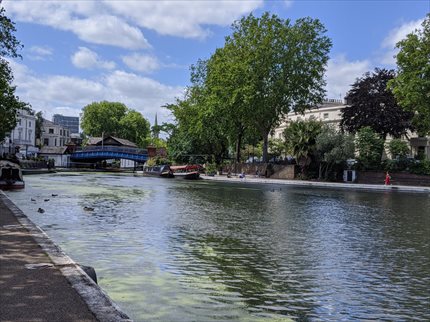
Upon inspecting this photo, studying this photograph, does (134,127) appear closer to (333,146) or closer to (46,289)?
(333,146)

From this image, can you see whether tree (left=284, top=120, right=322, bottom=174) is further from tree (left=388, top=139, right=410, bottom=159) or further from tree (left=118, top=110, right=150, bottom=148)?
tree (left=118, top=110, right=150, bottom=148)

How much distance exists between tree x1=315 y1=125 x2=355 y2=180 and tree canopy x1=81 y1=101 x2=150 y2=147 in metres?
89.0

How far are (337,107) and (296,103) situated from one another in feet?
91.8

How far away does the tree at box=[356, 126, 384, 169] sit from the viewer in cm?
5275

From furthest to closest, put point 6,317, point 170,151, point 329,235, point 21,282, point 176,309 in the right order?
point 170,151 → point 329,235 → point 176,309 → point 21,282 → point 6,317

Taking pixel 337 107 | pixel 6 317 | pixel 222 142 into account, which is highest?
pixel 337 107

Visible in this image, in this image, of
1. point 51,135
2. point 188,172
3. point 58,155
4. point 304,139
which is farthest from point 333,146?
point 51,135

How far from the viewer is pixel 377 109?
60.4m

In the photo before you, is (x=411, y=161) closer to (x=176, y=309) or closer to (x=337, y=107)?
(x=337, y=107)

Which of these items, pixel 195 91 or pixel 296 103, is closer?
pixel 296 103

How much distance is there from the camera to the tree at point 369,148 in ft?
173

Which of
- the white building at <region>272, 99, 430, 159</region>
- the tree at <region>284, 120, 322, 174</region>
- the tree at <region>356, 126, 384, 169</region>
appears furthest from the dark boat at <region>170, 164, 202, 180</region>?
the tree at <region>356, 126, 384, 169</region>

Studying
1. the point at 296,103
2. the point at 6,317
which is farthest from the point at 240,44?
the point at 6,317

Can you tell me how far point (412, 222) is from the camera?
1923 cm
